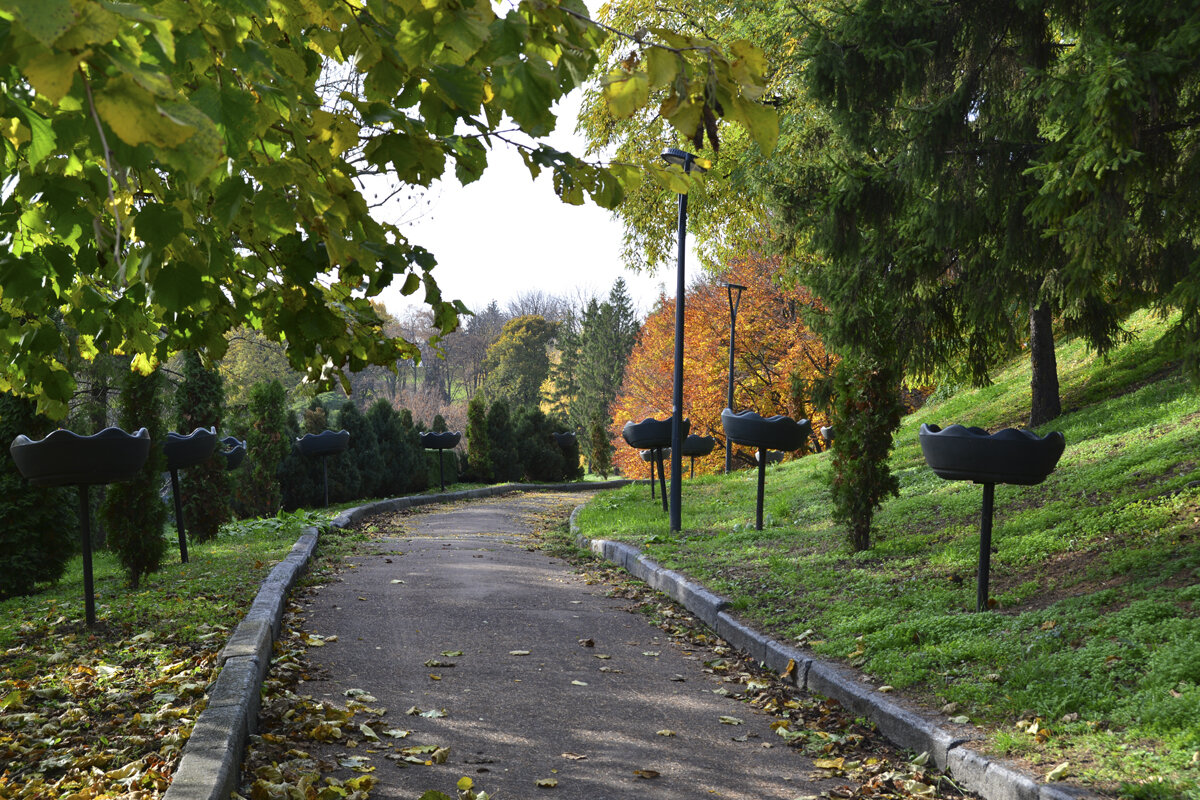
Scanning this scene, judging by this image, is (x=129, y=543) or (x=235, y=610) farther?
(x=129, y=543)

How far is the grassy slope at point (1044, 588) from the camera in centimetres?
334

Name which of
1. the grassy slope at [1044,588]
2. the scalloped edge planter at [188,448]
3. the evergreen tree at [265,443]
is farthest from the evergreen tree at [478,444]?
the scalloped edge planter at [188,448]

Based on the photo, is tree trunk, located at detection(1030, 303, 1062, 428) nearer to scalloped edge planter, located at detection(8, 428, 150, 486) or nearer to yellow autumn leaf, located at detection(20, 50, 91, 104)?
scalloped edge planter, located at detection(8, 428, 150, 486)

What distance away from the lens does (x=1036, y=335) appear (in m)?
11.2

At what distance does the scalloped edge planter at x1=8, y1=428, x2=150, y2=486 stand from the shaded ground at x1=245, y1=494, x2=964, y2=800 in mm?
1602

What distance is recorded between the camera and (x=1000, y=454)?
4.69m

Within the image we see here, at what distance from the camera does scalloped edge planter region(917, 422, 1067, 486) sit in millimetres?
4676

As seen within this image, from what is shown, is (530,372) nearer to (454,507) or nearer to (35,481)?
(454,507)

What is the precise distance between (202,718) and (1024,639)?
150 inches

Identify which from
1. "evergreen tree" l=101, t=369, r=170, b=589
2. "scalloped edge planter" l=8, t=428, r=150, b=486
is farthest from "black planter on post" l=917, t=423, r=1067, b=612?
"evergreen tree" l=101, t=369, r=170, b=589

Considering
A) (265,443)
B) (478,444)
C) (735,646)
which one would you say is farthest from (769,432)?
(478,444)

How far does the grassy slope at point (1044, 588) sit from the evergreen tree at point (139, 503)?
4382 millimetres

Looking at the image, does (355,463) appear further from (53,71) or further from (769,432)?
(53,71)

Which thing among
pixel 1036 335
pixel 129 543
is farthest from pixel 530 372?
pixel 129 543
